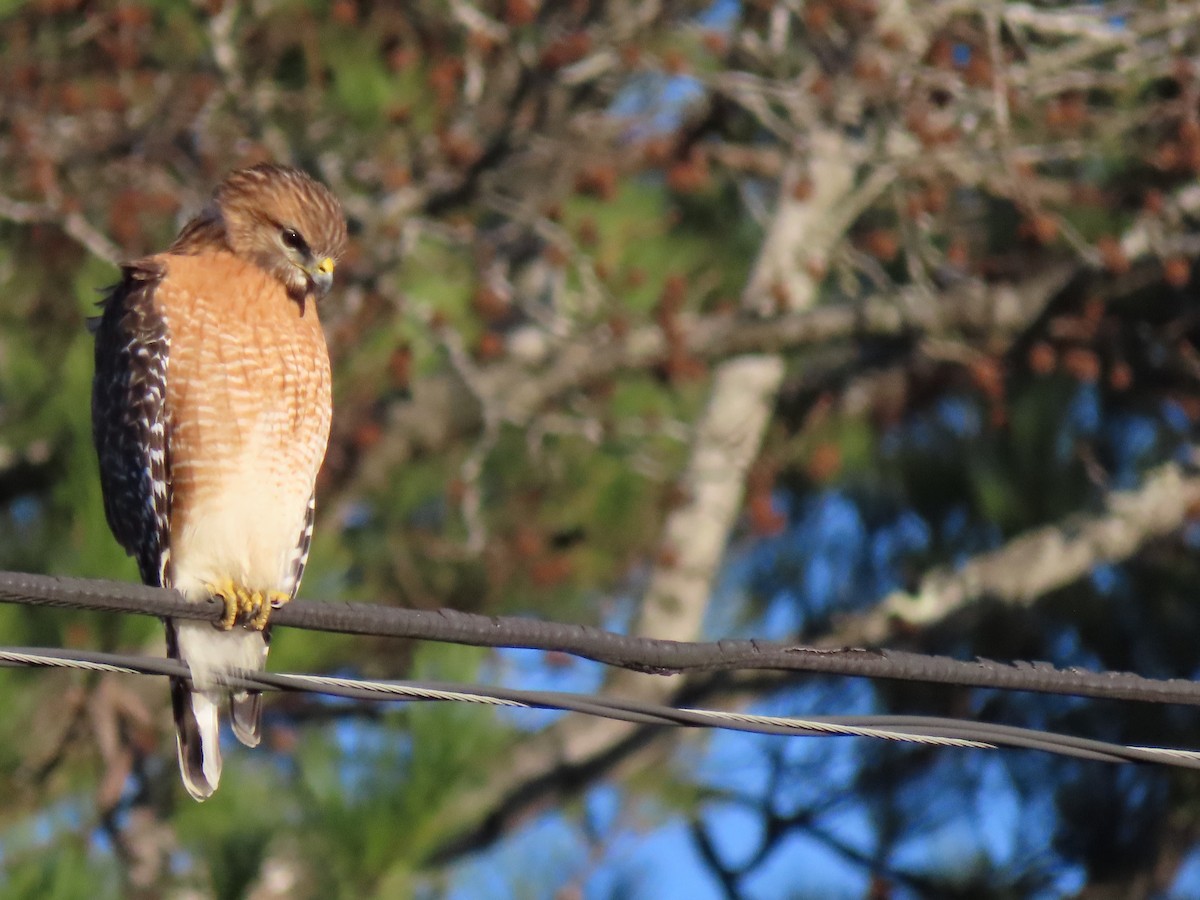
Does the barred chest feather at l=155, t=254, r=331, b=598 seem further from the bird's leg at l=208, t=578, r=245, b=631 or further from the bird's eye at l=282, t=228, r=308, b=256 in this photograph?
the bird's eye at l=282, t=228, r=308, b=256

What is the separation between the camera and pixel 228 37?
20.4ft

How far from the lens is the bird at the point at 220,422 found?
4168mm

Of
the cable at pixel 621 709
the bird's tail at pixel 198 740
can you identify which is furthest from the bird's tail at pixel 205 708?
the cable at pixel 621 709

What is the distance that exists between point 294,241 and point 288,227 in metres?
0.04

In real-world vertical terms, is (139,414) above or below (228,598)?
above

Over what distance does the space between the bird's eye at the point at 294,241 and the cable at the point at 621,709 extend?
1828mm

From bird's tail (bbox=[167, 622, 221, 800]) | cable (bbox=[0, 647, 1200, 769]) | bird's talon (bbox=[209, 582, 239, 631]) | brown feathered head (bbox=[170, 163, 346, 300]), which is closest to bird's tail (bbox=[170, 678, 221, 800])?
bird's tail (bbox=[167, 622, 221, 800])

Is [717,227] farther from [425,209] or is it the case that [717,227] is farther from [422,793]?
[422,793]

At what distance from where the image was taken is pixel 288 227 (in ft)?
14.4

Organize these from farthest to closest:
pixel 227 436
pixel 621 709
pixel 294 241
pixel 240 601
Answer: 1. pixel 294 241
2. pixel 227 436
3. pixel 240 601
4. pixel 621 709

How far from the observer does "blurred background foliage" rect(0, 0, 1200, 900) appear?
5.85 m

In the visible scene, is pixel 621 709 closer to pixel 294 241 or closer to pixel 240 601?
pixel 240 601

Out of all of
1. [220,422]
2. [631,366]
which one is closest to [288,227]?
[220,422]

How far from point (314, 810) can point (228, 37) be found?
8.85 feet
